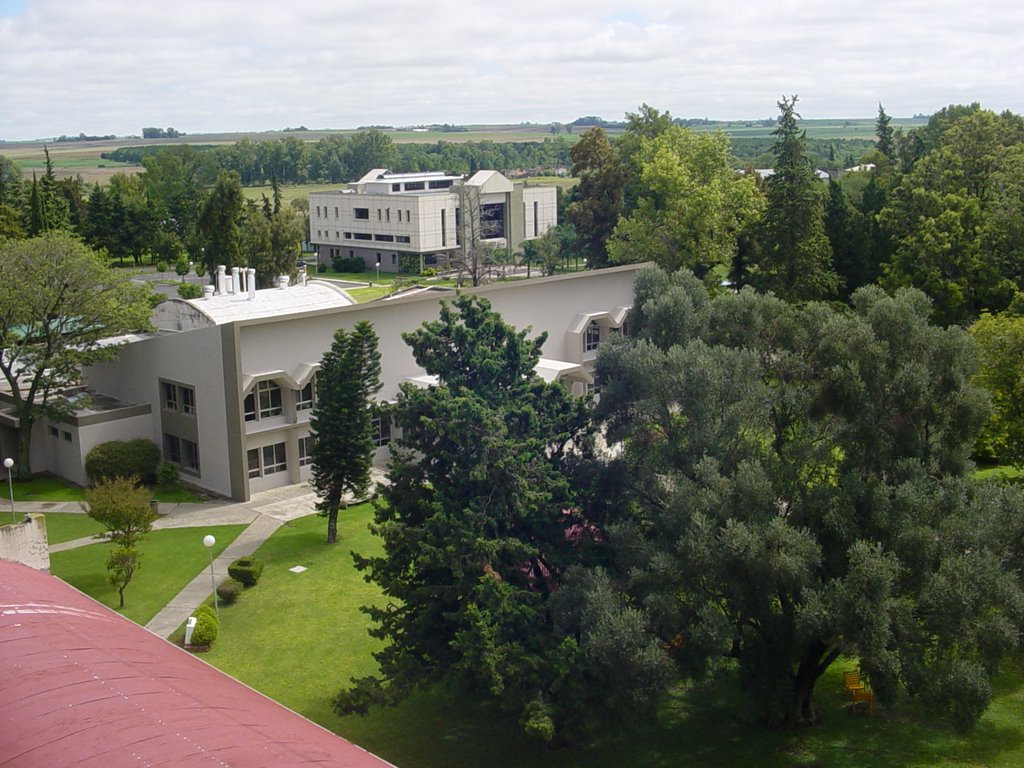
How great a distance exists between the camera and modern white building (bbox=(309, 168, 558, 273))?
9288 cm

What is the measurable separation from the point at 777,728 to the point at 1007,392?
13.3m

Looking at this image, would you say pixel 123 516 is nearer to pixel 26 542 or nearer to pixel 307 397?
pixel 26 542

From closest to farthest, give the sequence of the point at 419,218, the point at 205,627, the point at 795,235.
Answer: the point at 205,627 → the point at 795,235 → the point at 419,218

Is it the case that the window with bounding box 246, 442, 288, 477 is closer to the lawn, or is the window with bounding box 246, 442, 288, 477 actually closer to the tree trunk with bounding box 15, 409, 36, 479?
the tree trunk with bounding box 15, 409, 36, 479

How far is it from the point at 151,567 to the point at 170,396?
904cm

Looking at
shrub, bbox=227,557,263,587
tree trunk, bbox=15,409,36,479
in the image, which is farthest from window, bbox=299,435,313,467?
tree trunk, bbox=15,409,36,479

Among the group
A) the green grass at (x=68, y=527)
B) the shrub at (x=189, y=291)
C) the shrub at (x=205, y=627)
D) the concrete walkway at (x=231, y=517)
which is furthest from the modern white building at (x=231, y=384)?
the shrub at (x=189, y=291)

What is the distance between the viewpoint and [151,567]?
29.0 meters

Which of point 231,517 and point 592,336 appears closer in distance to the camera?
point 231,517

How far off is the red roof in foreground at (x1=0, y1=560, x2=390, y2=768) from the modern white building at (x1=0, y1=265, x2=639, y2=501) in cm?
1844

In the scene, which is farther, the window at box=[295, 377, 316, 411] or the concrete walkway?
the window at box=[295, 377, 316, 411]

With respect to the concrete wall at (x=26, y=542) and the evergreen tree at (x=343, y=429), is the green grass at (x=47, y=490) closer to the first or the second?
the concrete wall at (x=26, y=542)

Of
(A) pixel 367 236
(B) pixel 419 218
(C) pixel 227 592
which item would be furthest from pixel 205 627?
(A) pixel 367 236

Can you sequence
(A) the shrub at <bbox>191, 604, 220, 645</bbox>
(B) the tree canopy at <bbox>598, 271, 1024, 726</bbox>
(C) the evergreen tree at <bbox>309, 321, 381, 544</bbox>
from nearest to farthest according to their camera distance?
1. (B) the tree canopy at <bbox>598, 271, 1024, 726</bbox>
2. (A) the shrub at <bbox>191, 604, 220, 645</bbox>
3. (C) the evergreen tree at <bbox>309, 321, 381, 544</bbox>
